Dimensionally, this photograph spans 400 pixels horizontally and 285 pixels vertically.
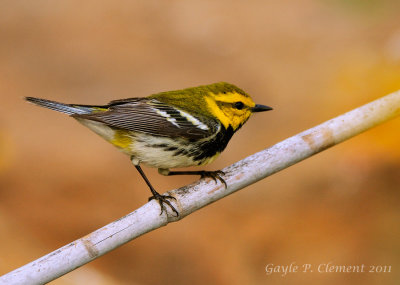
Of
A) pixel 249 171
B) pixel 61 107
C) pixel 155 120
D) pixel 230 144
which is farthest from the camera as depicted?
pixel 230 144

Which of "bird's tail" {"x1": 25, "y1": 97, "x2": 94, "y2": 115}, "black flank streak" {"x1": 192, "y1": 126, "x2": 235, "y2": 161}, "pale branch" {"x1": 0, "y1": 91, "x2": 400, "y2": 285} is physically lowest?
"pale branch" {"x1": 0, "y1": 91, "x2": 400, "y2": 285}

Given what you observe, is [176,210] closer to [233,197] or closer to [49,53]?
[233,197]

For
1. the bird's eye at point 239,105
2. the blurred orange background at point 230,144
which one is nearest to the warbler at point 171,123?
the bird's eye at point 239,105

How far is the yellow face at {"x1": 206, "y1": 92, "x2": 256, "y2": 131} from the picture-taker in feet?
12.1

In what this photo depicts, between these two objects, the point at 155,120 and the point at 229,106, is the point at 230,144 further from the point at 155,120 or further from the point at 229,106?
the point at 155,120

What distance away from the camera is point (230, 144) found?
5539 mm

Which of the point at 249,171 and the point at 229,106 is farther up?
the point at 229,106

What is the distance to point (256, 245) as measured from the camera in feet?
15.8

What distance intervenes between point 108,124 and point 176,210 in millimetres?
665

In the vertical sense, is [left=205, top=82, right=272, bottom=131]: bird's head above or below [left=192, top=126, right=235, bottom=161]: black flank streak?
above

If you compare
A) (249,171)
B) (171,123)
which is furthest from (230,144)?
(249,171)

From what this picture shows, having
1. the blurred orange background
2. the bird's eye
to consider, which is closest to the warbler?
the bird's eye

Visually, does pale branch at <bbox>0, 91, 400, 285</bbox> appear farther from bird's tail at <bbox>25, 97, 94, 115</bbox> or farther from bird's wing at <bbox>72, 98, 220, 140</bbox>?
bird's tail at <bbox>25, 97, 94, 115</bbox>

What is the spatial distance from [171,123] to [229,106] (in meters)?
0.40
